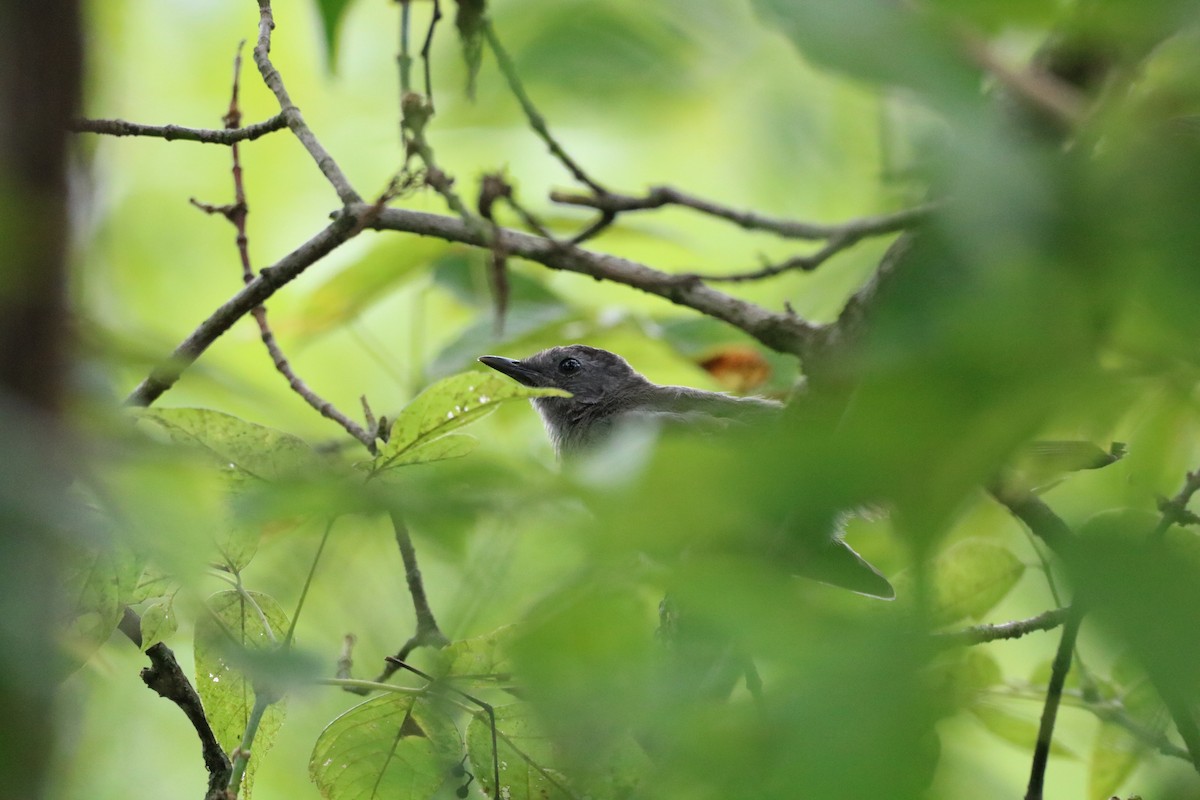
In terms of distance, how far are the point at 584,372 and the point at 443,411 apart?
426 centimetres

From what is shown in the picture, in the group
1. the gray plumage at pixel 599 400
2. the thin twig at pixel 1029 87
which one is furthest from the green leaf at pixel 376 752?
the gray plumage at pixel 599 400

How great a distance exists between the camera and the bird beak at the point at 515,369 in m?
5.29

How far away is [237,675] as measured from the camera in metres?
2.06

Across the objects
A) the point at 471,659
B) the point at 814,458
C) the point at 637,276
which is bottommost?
the point at 471,659

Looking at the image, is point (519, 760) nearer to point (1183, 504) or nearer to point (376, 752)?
point (376, 752)

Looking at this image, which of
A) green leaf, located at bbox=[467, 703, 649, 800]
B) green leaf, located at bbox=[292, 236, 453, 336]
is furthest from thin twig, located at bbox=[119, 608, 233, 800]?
green leaf, located at bbox=[292, 236, 453, 336]

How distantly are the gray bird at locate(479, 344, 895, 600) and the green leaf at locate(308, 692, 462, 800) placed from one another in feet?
5.94

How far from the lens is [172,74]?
7.54m

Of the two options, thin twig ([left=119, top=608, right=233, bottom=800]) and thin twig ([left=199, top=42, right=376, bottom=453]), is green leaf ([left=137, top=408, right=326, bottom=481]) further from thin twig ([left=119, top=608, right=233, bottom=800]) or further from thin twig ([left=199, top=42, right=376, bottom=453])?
thin twig ([left=199, top=42, right=376, bottom=453])

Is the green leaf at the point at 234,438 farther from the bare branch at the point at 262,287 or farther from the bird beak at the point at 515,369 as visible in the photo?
the bird beak at the point at 515,369

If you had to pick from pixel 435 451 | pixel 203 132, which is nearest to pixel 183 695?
pixel 435 451

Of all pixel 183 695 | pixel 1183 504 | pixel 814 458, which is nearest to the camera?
pixel 814 458

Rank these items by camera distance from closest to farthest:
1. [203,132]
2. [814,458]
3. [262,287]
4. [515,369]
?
1. [814,458]
2. [203,132]
3. [262,287]
4. [515,369]

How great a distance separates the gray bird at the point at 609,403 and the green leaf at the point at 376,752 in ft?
5.94
